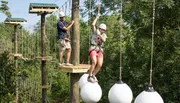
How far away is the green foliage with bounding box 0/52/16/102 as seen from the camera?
21.0 ft

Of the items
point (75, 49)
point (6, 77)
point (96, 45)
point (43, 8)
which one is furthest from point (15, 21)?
point (96, 45)

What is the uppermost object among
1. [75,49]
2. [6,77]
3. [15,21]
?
[15,21]

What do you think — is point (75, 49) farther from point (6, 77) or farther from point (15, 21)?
point (15, 21)

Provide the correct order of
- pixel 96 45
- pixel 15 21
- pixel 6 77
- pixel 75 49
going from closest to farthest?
1. pixel 96 45
2. pixel 75 49
3. pixel 6 77
4. pixel 15 21

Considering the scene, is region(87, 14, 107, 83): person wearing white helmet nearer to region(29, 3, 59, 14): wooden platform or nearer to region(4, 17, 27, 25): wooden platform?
region(29, 3, 59, 14): wooden platform

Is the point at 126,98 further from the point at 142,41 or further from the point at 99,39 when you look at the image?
the point at 142,41

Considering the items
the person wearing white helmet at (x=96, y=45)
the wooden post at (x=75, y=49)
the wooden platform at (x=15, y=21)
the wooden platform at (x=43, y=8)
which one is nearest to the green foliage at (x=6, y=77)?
the wooden platform at (x=43, y=8)

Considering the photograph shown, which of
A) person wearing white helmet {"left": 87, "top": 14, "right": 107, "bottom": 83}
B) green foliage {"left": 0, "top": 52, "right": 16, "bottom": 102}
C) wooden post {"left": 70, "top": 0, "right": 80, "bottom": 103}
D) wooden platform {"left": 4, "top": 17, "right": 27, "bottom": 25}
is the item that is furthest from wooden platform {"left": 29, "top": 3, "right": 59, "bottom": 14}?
person wearing white helmet {"left": 87, "top": 14, "right": 107, "bottom": 83}

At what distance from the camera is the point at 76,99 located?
3.43 meters

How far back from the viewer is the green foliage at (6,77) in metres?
6.40

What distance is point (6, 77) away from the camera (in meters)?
6.53

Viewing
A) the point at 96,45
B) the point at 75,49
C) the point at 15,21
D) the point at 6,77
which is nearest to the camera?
the point at 96,45

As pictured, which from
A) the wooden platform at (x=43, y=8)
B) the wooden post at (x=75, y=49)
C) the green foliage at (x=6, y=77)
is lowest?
the green foliage at (x=6, y=77)

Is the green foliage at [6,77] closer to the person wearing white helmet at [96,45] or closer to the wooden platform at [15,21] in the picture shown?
A: the wooden platform at [15,21]
